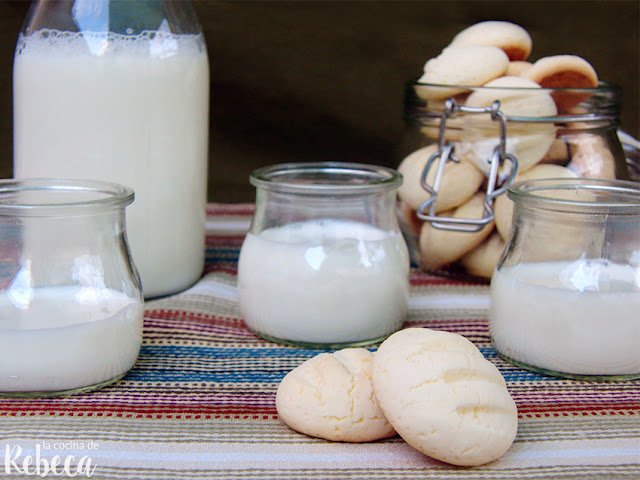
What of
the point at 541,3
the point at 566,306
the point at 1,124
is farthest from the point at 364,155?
the point at 566,306

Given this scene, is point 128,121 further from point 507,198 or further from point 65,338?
point 507,198

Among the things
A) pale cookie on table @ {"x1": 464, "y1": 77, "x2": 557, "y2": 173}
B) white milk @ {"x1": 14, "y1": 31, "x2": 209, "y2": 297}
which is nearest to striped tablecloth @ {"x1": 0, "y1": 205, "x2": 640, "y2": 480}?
white milk @ {"x1": 14, "y1": 31, "x2": 209, "y2": 297}

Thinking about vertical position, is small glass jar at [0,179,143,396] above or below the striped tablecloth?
above

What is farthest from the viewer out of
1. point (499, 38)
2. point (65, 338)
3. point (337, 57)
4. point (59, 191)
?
point (337, 57)

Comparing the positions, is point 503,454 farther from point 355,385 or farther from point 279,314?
point 279,314

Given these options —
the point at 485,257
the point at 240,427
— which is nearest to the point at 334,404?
the point at 240,427

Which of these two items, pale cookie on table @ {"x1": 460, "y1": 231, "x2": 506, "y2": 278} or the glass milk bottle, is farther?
pale cookie on table @ {"x1": 460, "y1": 231, "x2": 506, "y2": 278}

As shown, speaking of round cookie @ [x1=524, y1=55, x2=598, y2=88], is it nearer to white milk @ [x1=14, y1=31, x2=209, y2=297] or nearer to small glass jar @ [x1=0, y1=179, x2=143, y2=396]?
white milk @ [x1=14, y1=31, x2=209, y2=297]
